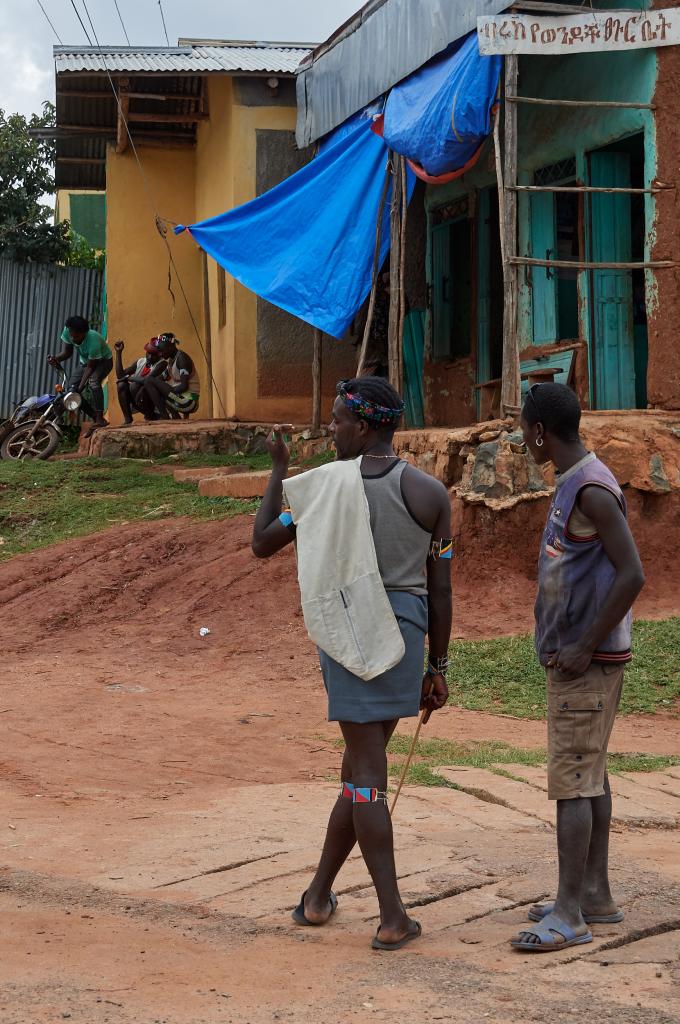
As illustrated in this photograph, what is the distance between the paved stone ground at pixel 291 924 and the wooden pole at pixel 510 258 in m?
4.08

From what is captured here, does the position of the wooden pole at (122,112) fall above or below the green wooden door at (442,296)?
above

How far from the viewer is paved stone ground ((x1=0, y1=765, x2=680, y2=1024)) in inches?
120

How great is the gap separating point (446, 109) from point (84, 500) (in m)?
5.20

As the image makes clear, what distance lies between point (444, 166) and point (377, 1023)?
26.4ft

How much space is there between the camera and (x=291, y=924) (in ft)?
12.1

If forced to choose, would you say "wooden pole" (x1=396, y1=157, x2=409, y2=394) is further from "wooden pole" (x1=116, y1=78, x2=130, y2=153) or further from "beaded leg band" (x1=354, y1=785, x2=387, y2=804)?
"beaded leg band" (x1=354, y1=785, x2=387, y2=804)

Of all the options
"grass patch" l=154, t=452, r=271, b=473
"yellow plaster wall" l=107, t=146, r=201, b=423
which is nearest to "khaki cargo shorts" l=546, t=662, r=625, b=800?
"grass patch" l=154, t=452, r=271, b=473

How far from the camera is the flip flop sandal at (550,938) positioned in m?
3.35

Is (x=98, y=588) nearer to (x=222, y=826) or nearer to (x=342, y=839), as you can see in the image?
(x=222, y=826)

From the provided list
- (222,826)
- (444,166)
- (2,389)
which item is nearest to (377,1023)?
(222,826)

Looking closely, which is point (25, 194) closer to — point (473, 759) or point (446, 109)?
point (446, 109)

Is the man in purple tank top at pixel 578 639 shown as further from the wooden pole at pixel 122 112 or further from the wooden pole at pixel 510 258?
the wooden pole at pixel 122 112

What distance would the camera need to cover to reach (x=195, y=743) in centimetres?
630

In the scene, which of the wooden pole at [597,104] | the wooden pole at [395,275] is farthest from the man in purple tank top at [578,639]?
the wooden pole at [395,275]
